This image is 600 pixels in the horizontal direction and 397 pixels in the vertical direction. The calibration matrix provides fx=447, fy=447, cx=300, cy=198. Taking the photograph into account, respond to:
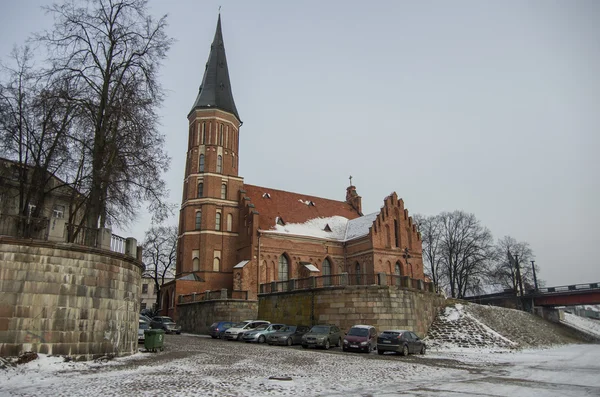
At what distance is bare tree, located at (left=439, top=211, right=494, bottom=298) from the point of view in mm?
60312

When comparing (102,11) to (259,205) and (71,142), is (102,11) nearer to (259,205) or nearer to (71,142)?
(71,142)

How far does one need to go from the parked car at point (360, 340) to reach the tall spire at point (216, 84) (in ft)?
103

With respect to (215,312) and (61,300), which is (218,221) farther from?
(61,300)

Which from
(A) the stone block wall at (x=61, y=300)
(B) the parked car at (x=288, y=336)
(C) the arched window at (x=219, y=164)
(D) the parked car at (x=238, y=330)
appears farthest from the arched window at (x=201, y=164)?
(A) the stone block wall at (x=61, y=300)

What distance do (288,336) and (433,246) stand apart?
4240 centimetres

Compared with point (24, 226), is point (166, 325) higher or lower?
lower

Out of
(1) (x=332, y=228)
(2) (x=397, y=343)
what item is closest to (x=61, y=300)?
(2) (x=397, y=343)

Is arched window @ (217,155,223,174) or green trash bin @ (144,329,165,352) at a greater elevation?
arched window @ (217,155,223,174)

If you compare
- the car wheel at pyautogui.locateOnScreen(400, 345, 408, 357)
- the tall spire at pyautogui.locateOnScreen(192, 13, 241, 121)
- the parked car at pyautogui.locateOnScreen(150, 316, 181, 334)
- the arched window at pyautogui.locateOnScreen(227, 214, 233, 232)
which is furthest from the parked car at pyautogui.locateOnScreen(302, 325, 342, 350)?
the tall spire at pyautogui.locateOnScreen(192, 13, 241, 121)

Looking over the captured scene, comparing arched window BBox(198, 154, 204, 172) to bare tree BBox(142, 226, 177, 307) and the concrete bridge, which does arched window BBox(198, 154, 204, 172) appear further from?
the concrete bridge

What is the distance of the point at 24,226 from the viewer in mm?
16328

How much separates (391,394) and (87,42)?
66.6ft

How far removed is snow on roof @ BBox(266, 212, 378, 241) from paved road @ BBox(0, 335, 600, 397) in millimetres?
29278

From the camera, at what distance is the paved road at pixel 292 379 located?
427 inches
